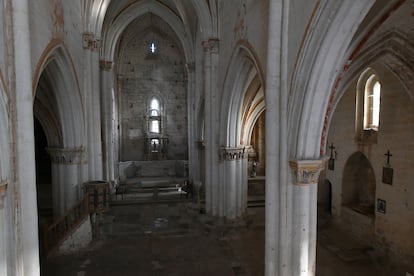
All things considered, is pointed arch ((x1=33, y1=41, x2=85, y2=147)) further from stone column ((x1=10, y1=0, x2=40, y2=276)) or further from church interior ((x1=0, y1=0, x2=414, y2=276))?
stone column ((x1=10, y1=0, x2=40, y2=276))

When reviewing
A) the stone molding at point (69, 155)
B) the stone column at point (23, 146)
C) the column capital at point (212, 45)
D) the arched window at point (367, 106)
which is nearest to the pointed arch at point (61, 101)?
the stone molding at point (69, 155)

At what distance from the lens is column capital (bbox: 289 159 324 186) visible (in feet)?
18.8

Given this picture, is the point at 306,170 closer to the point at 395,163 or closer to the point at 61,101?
the point at 395,163

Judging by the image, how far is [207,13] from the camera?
11.6m

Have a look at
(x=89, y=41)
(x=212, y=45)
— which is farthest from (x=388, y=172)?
(x=89, y=41)

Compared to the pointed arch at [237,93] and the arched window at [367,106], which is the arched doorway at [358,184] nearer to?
the arched window at [367,106]

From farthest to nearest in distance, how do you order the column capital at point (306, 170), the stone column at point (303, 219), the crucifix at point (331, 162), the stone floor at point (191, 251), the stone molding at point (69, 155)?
the crucifix at point (331, 162) → the stone molding at point (69, 155) → the stone floor at point (191, 251) → the stone column at point (303, 219) → the column capital at point (306, 170)

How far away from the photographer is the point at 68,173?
10930mm

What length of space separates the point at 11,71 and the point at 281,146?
16.7ft

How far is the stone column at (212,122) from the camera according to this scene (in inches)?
465

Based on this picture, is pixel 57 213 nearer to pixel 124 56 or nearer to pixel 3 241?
pixel 3 241

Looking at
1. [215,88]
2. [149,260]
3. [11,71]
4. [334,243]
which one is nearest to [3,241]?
→ [11,71]

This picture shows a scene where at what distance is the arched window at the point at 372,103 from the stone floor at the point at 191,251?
4.09 meters

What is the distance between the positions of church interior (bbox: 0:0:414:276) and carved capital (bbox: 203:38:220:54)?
77 mm
